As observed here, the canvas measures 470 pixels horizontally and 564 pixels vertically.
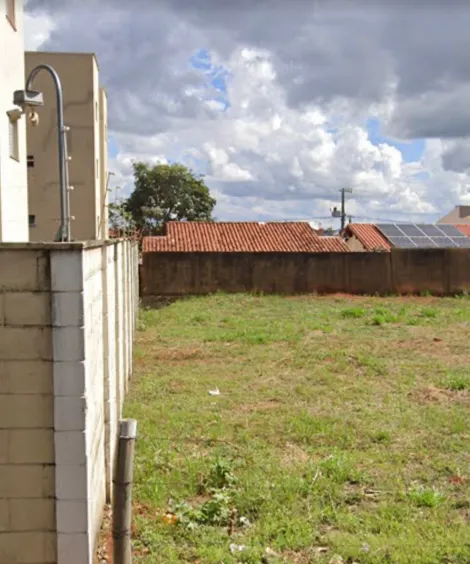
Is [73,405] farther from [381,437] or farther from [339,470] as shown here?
[381,437]

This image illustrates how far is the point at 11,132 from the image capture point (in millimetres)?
9031

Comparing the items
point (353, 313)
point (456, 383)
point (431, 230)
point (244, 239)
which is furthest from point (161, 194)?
point (456, 383)

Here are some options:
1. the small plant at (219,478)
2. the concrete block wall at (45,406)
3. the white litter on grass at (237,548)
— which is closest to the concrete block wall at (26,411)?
the concrete block wall at (45,406)

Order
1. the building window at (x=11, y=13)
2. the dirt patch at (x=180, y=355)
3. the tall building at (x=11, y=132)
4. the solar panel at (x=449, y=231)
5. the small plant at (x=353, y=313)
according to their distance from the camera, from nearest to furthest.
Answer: the tall building at (x=11, y=132) → the building window at (x=11, y=13) → the dirt patch at (x=180, y=355) → the small plant at (x=353, y=313) → the solar panel at (x=449, y=231)

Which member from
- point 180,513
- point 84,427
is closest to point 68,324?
point 84,427

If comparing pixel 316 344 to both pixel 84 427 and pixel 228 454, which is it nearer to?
pixel 228 454

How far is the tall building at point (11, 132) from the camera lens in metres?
8.46

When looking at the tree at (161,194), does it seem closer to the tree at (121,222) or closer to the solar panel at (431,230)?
the tree at (121,222)

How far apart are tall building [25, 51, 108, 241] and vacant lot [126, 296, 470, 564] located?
373 inches

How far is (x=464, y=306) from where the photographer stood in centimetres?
1658

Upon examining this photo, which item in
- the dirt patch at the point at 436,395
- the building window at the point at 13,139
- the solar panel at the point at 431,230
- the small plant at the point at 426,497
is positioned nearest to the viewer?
the small plant at the point at 426,497

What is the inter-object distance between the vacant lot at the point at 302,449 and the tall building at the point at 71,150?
9.47m

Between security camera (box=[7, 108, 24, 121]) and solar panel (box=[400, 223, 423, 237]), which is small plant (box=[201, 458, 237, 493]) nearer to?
security camera (box=[7, 108, 24, 121])

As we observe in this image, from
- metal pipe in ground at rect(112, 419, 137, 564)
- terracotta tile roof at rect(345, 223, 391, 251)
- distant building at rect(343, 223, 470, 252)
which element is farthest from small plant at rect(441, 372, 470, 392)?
terracotta tile roof at rect(345, 223, 391, 251)
